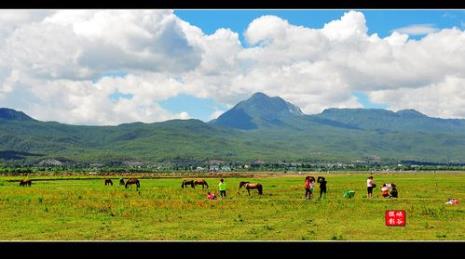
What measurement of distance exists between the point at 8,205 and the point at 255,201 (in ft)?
55.0

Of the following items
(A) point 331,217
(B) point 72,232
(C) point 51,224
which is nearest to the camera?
(B) point 72,232

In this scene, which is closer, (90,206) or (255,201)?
(90,206)
